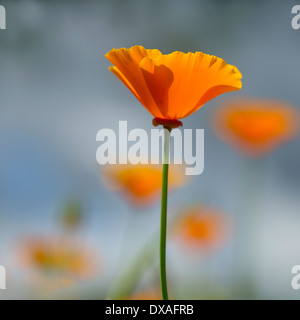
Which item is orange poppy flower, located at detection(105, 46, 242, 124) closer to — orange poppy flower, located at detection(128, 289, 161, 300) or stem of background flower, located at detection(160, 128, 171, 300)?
stem of background flower, located at detection(160, 128, 171, 300)

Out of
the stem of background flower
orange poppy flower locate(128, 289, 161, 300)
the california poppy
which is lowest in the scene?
orange poppy flower locate(128, 289, 161, 300)

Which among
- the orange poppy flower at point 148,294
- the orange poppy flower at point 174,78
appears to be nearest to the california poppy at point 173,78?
the orange poppy flower at point 174,78

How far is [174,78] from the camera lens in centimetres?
36

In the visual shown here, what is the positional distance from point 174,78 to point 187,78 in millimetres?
10

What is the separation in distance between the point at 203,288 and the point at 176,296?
0.24 feet

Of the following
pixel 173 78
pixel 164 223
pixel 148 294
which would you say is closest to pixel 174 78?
pixel 173 78

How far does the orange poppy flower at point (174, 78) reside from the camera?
35cm

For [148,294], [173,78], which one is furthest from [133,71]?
[148,294]

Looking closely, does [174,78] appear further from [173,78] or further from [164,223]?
[164,223]

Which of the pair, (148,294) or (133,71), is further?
(148,294)

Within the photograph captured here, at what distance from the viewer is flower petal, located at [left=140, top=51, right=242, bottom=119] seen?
1.16 ft

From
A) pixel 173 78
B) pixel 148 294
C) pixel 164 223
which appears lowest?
pixel 148 294

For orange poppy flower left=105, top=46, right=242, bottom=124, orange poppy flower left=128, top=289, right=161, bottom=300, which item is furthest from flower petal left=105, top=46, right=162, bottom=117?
Answer: orange poppy flower left=128, top=289, right=161, bottom=300

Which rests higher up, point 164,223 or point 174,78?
point 174,78
